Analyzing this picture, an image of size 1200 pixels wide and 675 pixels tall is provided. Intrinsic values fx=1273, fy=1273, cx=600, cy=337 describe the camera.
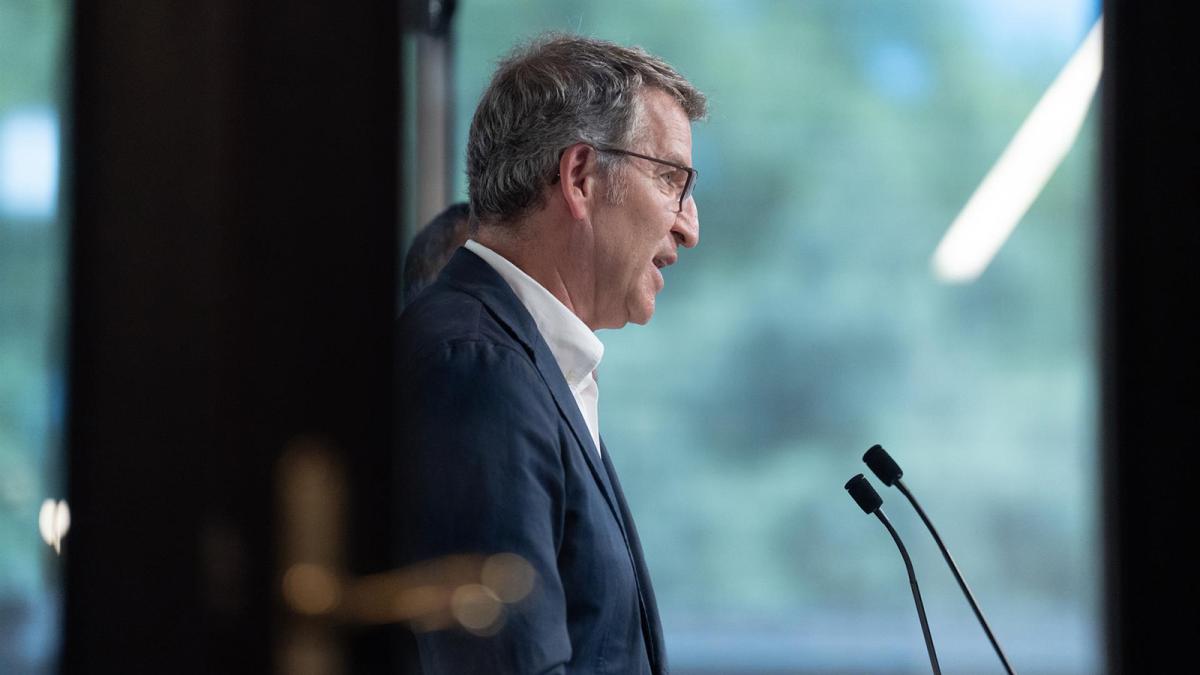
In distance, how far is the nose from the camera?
1613mm

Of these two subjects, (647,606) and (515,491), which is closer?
(515,491)

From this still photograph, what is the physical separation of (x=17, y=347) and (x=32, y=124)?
141 millimetres

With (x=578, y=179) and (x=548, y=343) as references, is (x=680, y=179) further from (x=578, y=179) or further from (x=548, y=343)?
(x=548, y=343)

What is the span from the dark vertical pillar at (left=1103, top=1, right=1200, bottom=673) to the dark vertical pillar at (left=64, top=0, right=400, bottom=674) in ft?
1.56

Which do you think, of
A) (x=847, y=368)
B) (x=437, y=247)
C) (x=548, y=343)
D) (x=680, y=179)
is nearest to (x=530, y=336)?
(x=548, y=343)

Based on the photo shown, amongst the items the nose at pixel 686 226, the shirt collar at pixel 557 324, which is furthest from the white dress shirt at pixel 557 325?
the nose at pixel 686 226

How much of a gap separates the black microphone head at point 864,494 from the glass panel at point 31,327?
0.91 metres

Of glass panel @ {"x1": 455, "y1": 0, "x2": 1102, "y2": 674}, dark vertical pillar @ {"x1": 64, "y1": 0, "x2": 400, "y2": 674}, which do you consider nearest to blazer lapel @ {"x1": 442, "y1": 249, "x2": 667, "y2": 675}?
dark vertical pillar @ {"x1": 64, "y1": 0, "x2": 400, "y2": 674}

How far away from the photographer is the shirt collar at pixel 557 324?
146 cm

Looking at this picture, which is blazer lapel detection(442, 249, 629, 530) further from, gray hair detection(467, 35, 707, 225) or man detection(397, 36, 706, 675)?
gray hair detection(467, 35, 707, 225)

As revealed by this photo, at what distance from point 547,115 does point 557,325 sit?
0.26 metres

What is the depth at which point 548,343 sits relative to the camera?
1.46m

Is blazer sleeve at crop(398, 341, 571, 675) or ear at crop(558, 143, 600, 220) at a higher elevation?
ear at crop(558, 143, 600, 220)

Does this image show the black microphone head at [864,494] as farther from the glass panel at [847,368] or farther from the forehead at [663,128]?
the glass panel at [847,368]
